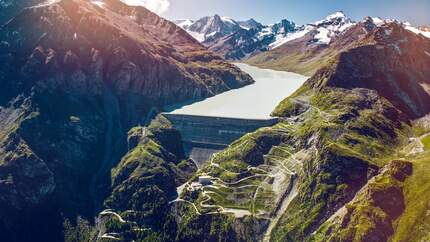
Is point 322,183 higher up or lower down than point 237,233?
higher up

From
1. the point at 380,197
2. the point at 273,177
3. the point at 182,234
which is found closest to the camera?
the point at 380,197

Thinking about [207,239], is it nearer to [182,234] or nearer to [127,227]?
[182,234]

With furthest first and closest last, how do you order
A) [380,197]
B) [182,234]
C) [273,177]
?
[273,177]
[182,234]
[380,197]

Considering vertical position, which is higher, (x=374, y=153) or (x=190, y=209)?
(x=374, y=153)

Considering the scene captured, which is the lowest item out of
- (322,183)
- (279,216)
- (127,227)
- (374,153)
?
(127,227)

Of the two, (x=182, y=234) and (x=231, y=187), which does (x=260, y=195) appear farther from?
(x=182, y=234)

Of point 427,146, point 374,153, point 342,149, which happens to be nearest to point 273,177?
point 342,149

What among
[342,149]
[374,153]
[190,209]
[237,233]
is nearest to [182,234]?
[190,209]

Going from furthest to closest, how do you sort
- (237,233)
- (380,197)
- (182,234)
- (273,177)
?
(273,177) < (182,234) < (237,233) < (380,197)

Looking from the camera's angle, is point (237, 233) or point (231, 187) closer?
point (237, 233)
